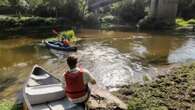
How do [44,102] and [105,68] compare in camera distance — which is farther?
[105,68]

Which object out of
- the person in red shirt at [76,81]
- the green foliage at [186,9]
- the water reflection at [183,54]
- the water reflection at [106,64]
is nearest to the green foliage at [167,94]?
the person in red shirt at [76,81]

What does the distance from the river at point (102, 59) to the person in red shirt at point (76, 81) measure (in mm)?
6149

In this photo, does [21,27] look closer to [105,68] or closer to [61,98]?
[105,68]

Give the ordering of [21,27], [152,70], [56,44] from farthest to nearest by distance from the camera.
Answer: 1. [21,27]
2. [56,44]
3. [152,70]

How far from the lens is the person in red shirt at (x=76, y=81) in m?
6.75

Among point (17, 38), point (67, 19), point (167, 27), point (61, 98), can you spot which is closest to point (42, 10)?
point (67, 19)

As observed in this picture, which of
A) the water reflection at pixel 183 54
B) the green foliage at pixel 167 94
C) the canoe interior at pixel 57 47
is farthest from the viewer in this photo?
the canoe interior at pixel 57 47

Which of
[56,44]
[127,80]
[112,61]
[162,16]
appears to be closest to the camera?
[127,80]

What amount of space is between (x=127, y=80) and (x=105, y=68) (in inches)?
126

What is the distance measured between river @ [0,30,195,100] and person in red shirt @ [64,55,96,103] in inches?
242

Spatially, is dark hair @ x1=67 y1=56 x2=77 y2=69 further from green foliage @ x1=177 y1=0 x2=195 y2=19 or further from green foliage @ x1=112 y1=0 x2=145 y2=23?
green foliage @ x1=177 y1=0 x2=195 y2=19

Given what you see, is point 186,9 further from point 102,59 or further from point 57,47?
point 57,47

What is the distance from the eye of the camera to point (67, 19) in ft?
144

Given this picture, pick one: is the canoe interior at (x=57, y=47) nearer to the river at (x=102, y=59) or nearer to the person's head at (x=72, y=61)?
the river at (x=102, y=59)
